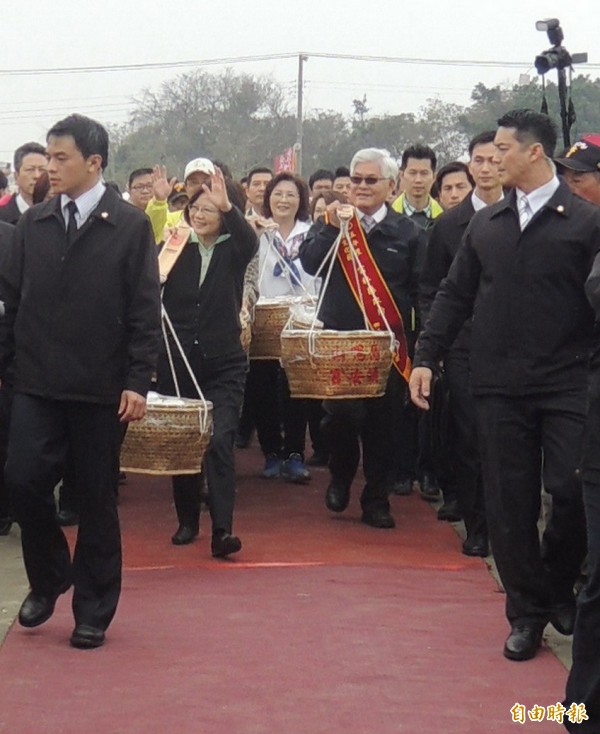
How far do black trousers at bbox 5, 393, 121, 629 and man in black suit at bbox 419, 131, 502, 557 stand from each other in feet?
8.69

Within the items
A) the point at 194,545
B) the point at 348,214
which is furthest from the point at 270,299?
the point at 194,545

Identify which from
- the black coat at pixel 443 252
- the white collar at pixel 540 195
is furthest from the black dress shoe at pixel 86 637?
the black coat at pixel 443 252

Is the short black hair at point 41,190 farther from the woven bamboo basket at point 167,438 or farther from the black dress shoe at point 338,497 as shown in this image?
the black dress shoe at point 338,497

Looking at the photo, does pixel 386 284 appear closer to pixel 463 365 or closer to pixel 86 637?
pixel 463 365

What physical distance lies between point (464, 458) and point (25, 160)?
369 cm

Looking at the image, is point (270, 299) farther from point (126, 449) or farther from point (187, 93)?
point (187, 93)

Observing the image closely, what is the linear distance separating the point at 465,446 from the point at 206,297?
1.65 metres

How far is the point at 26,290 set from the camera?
6.64 meters

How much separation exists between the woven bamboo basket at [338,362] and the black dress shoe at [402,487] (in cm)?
199

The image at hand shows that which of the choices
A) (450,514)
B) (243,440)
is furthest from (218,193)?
(243,440)

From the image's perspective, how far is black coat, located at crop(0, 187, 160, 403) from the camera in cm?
655

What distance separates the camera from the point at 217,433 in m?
8.61

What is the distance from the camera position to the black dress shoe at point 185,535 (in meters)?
8.99

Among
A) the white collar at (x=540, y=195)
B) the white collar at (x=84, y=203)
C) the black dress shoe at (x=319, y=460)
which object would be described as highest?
the white collar at (x=540, y=195)
